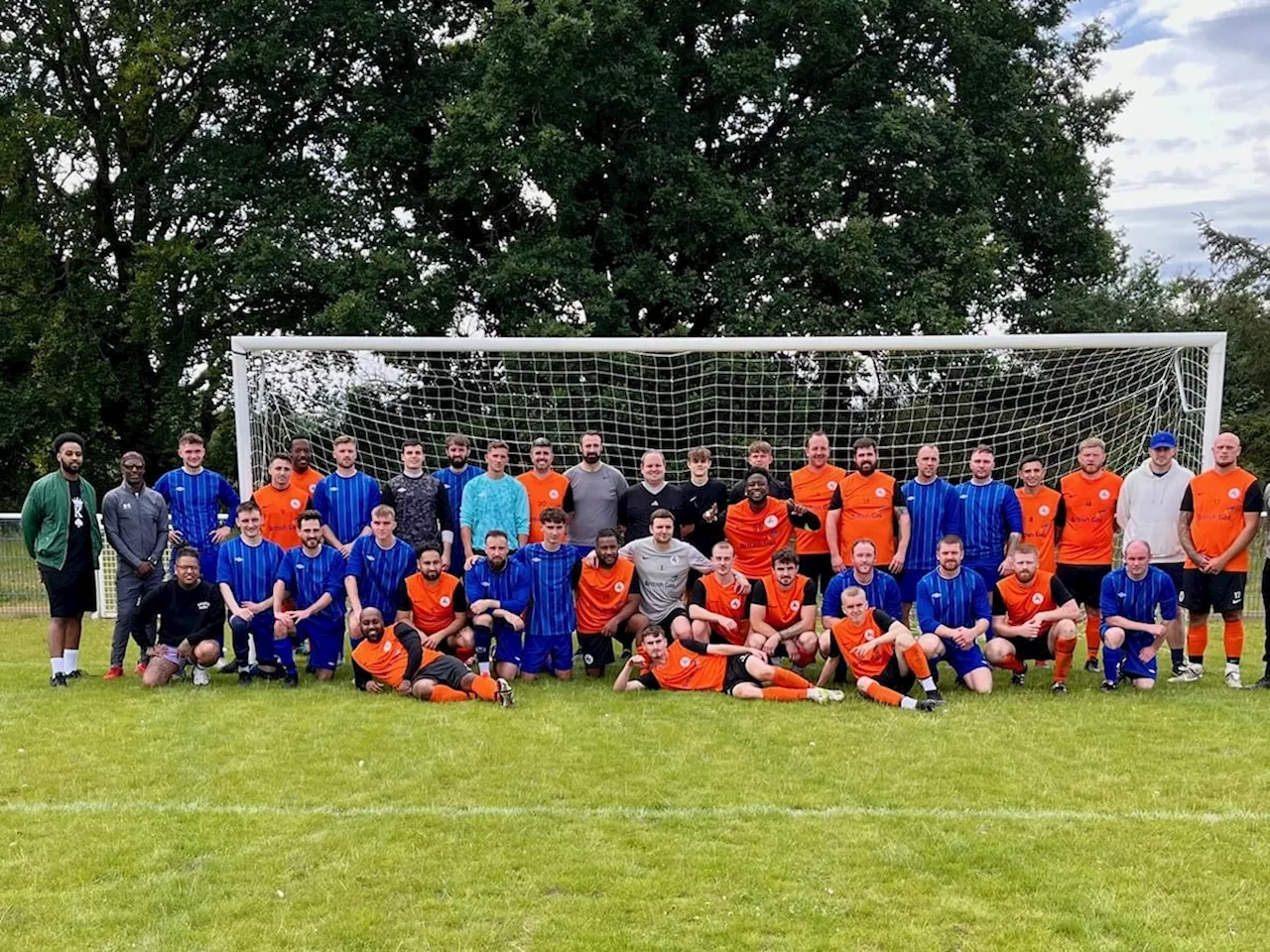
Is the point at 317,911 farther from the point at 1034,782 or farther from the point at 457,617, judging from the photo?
the point at 457,617

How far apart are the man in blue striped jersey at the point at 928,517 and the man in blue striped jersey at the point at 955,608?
51 cm

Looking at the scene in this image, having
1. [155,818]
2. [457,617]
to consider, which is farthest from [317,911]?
[457,617]

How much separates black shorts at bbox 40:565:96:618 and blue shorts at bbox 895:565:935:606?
5.54 metres

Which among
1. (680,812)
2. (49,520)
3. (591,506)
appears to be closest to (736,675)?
(591,506)

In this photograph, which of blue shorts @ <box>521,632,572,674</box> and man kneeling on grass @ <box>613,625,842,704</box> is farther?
blue shorts @ <box>521,632,572,674</box>

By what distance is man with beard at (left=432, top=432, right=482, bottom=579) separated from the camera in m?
7.28

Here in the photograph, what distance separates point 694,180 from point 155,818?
40.4ft

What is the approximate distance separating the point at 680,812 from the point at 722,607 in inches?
102

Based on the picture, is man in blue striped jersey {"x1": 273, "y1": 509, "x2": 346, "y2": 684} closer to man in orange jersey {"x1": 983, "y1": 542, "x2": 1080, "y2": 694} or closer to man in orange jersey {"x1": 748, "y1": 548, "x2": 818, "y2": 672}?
man in orange jersey {"x1": 748, "y1": 548, "x2": 818, "y2": 672}

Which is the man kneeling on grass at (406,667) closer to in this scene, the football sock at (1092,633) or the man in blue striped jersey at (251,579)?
the man in blue striped jersey at (251,579)

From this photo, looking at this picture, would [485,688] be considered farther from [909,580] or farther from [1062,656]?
[1062,656]

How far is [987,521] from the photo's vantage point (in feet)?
22.8

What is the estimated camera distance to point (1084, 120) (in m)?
17.6

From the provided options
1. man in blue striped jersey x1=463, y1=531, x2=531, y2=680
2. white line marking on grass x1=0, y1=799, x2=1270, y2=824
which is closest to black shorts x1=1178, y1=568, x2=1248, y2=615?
white line marking on grass x1=0, y1=799, x2=1270, y2=824
